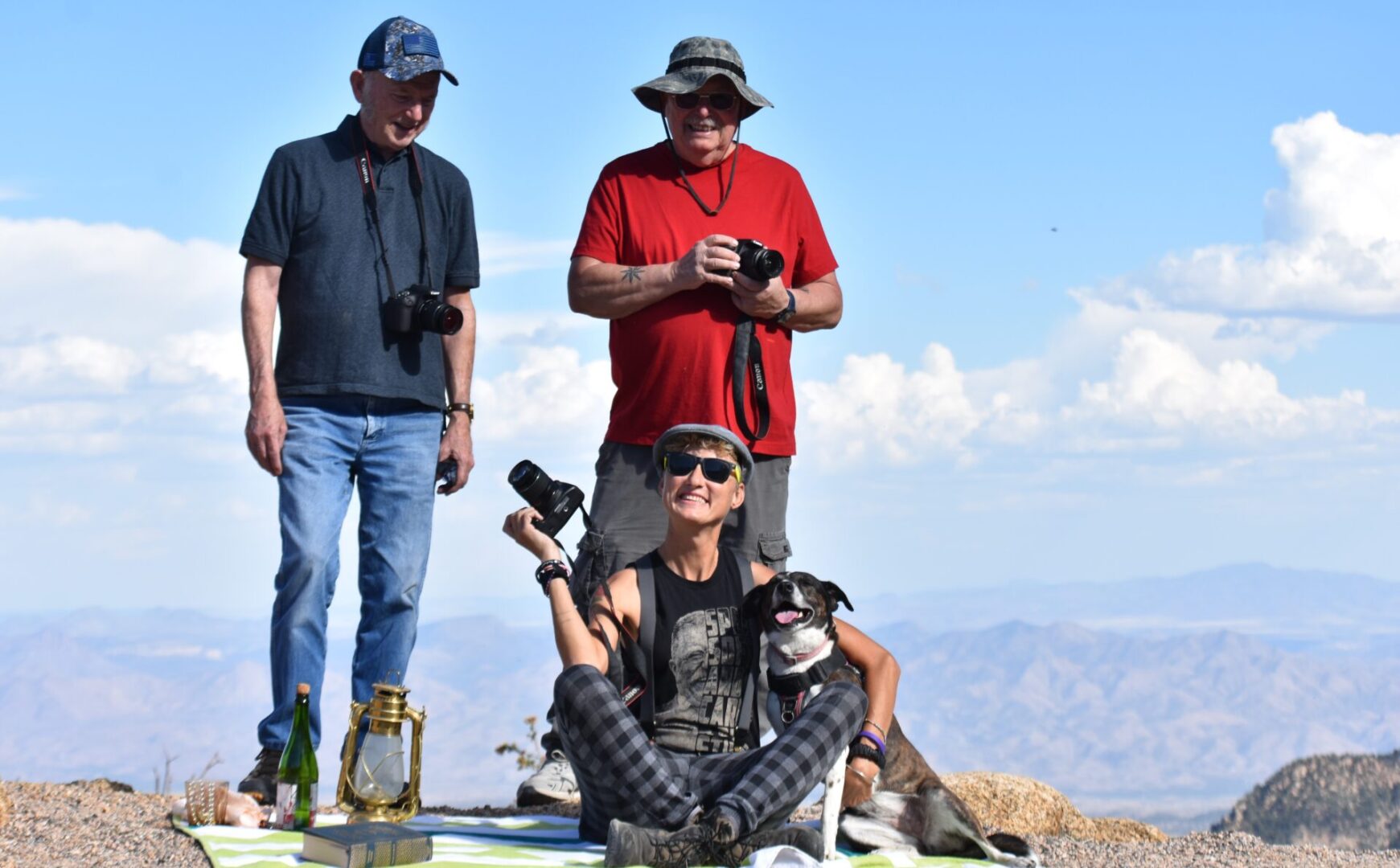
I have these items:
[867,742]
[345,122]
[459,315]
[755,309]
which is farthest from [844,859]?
[345,122]

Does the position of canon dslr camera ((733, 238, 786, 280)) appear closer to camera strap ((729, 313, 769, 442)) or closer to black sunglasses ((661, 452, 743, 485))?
camera strap ((729, 313, 769, 442))

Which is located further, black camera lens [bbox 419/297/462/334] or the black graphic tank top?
black camera lens [bbox 419/297/462/334]

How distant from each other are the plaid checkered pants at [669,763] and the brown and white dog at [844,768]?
0.42 feet

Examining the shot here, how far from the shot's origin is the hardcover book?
179 inches

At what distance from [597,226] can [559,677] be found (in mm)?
1965

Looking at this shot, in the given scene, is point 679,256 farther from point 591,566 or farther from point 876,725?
point 876,725

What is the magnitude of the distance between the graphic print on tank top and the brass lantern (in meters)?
1.03

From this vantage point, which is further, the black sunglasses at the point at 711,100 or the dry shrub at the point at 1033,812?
the dry shrub at the point at 1033,812

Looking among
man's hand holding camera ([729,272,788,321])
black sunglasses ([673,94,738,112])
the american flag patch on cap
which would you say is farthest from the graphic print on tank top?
the american flag patch on cap

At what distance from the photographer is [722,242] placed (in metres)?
5.52

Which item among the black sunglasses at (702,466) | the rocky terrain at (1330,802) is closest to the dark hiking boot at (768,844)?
the black sunglasses at (702,466)

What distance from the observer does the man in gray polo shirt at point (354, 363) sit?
18.2 feet

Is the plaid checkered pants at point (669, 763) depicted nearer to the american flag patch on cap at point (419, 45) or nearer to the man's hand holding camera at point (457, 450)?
the man's hand holding camera at point (457, 450)

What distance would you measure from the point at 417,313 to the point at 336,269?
1.14ft
